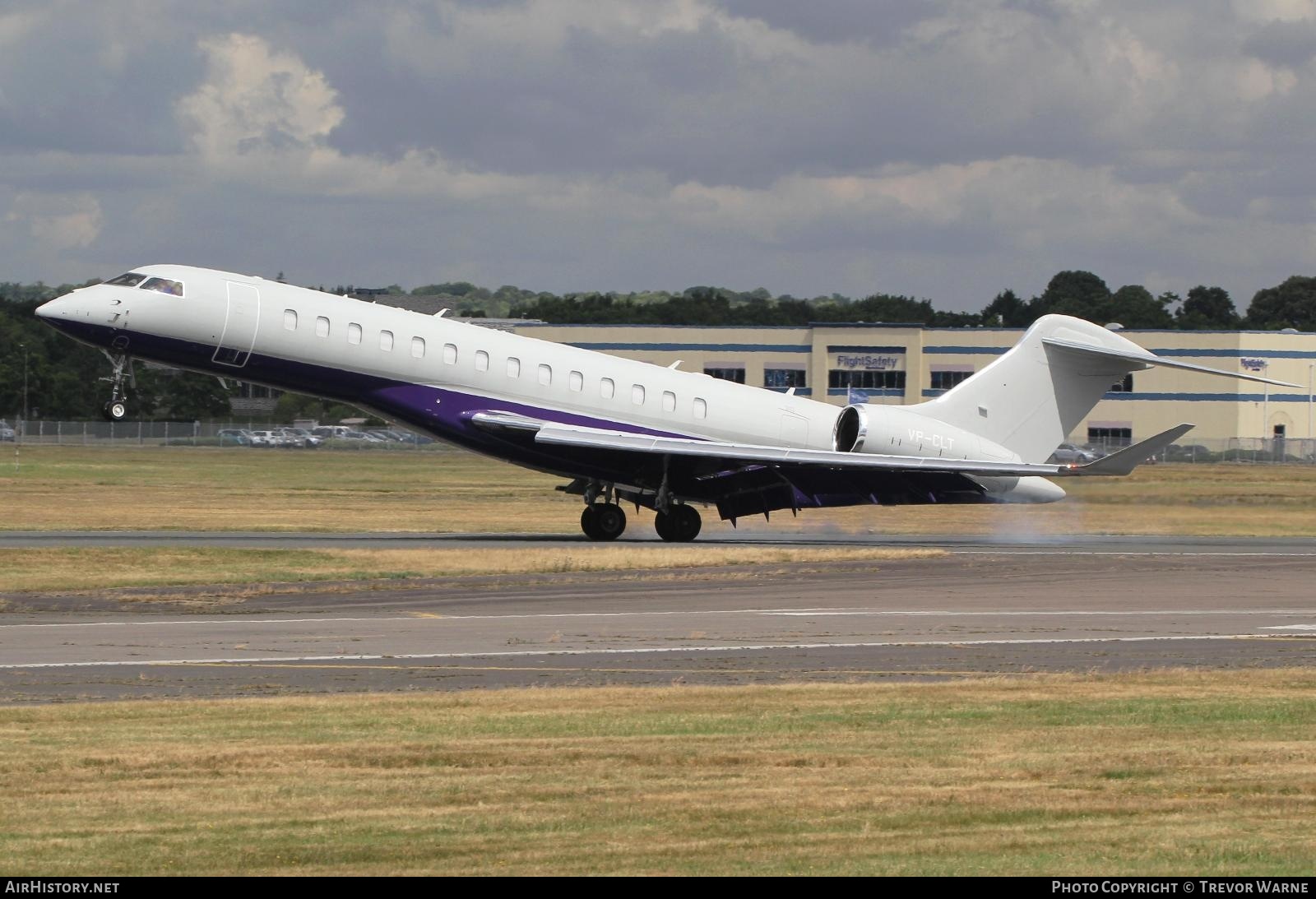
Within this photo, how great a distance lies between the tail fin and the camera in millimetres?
39062

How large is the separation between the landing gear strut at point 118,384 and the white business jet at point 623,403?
0.07m

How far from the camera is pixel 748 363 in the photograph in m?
106

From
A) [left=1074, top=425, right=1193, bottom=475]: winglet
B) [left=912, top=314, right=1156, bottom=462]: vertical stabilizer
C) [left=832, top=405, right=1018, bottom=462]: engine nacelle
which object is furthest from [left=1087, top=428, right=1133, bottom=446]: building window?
[left=1074, top=425, right=1193, bottom=475]: winglet

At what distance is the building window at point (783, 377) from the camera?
10569 cm

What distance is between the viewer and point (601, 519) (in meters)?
36.7

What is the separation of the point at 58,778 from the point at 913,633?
11951 millimetres

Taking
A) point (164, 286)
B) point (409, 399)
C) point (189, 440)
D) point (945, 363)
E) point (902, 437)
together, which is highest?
point (945, 363)

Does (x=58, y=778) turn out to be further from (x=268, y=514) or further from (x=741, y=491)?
(x=268, y=514)

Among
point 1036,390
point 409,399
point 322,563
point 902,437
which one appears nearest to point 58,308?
point 409,399

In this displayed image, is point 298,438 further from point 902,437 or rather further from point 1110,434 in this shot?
point 902,437

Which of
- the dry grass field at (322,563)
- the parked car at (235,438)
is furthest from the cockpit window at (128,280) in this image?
the parked car at (235,438)

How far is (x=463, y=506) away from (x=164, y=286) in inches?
700

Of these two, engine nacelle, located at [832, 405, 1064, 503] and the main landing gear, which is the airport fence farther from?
the main landing gear

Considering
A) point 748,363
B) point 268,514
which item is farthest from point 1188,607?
point 748,363
